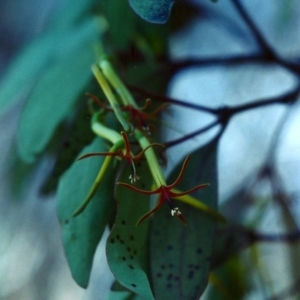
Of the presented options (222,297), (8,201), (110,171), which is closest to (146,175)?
(110,171)

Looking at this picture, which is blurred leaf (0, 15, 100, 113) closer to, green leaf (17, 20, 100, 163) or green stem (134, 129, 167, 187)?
green leaf (17, 20, 100, 163)

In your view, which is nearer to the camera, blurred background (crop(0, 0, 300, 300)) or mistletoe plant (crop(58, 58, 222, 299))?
mistletoe plant (crop(58, 58, 222, 299))

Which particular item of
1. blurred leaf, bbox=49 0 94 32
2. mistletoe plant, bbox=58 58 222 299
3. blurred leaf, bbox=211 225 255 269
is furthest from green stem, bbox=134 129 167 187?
blurred leaf, bbox=49 0 94 32

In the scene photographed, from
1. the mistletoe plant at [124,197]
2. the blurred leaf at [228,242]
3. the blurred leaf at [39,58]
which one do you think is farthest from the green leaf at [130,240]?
the blurred leaf at [39,58]

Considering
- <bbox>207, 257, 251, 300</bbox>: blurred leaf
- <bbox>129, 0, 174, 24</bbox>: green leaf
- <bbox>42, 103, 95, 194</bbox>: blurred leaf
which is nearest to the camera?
<bbox>129, 0, 174, 24</bbox>: green leaf

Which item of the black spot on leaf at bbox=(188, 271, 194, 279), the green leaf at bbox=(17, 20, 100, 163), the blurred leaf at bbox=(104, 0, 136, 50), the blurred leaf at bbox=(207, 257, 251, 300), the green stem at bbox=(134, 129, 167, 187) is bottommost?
the blurred leaf at bbox=(207, 257, 251, 300)

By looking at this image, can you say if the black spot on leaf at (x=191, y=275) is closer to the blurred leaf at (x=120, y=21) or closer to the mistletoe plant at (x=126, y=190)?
the mistletoe plant at (x=126, y=190)

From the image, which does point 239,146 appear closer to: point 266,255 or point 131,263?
point 266,255
